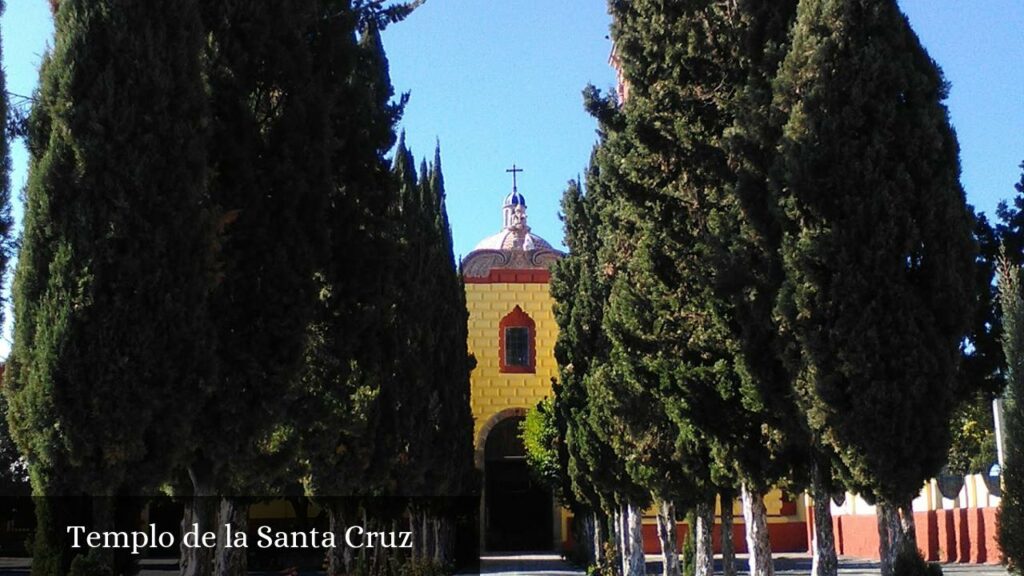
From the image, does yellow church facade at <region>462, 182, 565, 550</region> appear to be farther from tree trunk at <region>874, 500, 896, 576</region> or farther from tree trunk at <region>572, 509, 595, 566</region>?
tree trunk at <region>874, 500, 896, 576</region>

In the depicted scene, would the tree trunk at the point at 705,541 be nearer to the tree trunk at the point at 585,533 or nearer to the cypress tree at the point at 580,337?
the cypress tree at the point at 580,337

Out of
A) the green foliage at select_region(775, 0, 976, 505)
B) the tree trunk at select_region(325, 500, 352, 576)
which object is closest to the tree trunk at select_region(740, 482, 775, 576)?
the green foliage at select_region(775, 0, 976, 505)

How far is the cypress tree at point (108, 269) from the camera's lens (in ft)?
28.8

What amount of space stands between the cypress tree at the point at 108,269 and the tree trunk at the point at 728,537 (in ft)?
28.6

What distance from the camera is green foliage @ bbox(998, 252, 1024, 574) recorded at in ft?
33.1

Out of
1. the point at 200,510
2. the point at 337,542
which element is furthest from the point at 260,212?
the point at 337,542

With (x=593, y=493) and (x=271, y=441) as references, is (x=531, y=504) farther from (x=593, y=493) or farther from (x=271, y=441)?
(x=271, y=441)

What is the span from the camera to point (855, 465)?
30.8 ft

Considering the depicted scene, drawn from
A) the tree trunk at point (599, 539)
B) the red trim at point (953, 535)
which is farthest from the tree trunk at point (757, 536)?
the tree trunk at point (599, 539)

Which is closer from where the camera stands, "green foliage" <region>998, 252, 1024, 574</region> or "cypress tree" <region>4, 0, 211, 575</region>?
"cypress tree" <region>4, 0, 211, 575</region>

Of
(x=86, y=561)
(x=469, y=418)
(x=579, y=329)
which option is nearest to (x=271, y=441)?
(x=86, y=561)

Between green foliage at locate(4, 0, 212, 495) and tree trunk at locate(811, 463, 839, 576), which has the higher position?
green foliage at locate(4, 0, 212, 495)

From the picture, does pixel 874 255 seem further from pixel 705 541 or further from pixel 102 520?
pixel 705 541

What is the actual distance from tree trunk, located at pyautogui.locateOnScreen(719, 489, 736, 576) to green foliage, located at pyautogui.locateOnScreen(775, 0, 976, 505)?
6.01m
